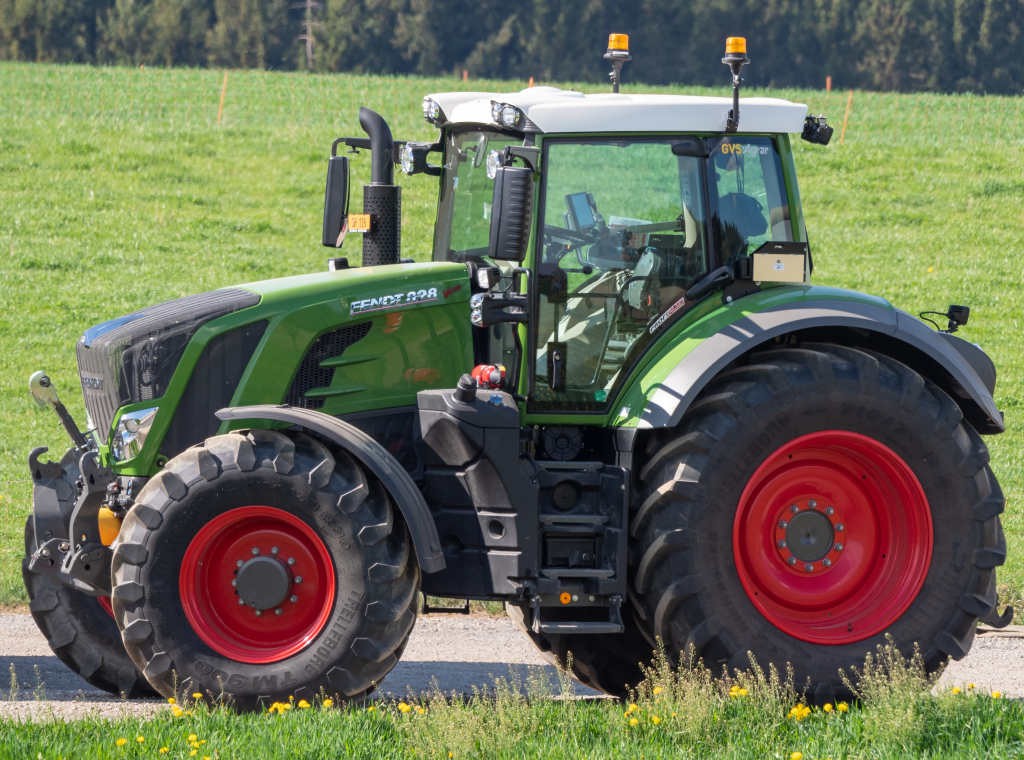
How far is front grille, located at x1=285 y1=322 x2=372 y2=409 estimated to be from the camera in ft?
17.4

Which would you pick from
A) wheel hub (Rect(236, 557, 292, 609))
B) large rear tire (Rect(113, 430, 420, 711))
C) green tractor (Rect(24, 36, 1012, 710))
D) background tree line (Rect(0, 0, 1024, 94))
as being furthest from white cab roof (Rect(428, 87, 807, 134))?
background tree line (Rect(0, 0, 1024, 94))

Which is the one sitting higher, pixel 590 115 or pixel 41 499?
pixel 590 115

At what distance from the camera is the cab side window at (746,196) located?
546cm

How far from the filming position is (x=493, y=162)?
534 centimetres

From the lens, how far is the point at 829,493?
17.6ft

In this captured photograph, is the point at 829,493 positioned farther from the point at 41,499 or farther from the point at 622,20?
the point at 622,20

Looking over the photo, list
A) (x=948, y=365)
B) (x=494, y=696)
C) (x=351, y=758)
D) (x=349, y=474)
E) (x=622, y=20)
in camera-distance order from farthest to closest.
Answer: (x=622, y=20) < (x=494, y=696) < (x=948, y=365) < (x=349, y=474) < (x=351, y=758)

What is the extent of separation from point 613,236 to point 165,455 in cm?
232

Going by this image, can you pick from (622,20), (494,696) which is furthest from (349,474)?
(622,20)

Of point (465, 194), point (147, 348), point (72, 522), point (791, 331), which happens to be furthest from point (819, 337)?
point (72, 522)

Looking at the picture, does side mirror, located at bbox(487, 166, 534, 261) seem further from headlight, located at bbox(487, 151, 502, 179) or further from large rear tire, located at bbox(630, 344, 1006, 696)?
large rear tire, located at bbox(630, 344, 1006, 696)

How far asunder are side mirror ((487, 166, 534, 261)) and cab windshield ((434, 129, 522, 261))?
694 mm

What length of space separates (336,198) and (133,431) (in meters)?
1.61

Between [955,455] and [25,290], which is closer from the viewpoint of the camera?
[955,455]
